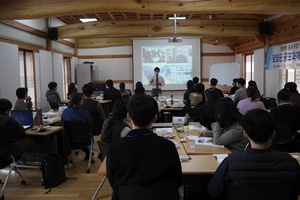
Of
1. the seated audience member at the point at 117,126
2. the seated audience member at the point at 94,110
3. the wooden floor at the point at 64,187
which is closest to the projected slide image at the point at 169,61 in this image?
the seated audience member at the point at 94,110

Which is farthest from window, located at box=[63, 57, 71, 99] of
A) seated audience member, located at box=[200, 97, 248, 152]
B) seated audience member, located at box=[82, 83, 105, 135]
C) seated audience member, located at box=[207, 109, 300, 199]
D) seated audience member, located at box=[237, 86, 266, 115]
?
seated audience member, located at box=[207, 109, 300, 199]

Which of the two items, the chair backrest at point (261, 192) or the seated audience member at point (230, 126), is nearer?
the chair backrest at point (261, 192)

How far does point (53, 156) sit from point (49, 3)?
280cm

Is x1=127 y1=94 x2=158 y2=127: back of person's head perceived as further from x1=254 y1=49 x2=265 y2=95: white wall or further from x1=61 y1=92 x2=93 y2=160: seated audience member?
x1=254 y1=49 x2=265 y2=95: white wall

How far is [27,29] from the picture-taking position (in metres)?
7.24

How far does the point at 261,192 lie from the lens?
1804mm

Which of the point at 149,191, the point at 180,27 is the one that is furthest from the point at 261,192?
the point at 180,27

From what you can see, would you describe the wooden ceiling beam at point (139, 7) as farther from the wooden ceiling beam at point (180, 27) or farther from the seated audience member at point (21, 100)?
the wooden ceiling beam at point (180, 27)

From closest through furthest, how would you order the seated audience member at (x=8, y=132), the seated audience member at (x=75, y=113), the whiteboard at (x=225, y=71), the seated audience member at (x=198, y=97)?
1. the seated audience member at (x=8, y=132)
2. the seated audience member at (x=75, y=113)
3. the seated audience member at (x=198, y=97)
4. the whiteboard at (x=225, y=71)

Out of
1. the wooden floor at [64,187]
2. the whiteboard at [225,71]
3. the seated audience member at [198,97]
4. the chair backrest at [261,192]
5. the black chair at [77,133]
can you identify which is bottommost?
the wooden floor at [64,187]

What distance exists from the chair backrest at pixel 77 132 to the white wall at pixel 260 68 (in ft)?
18.7

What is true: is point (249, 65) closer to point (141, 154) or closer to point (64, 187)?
point (64, 187)

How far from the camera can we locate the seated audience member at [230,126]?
297 centimetres

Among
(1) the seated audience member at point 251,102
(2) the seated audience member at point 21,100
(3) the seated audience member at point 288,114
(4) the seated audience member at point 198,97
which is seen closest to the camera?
(3) the seated audience member at point 288,114
